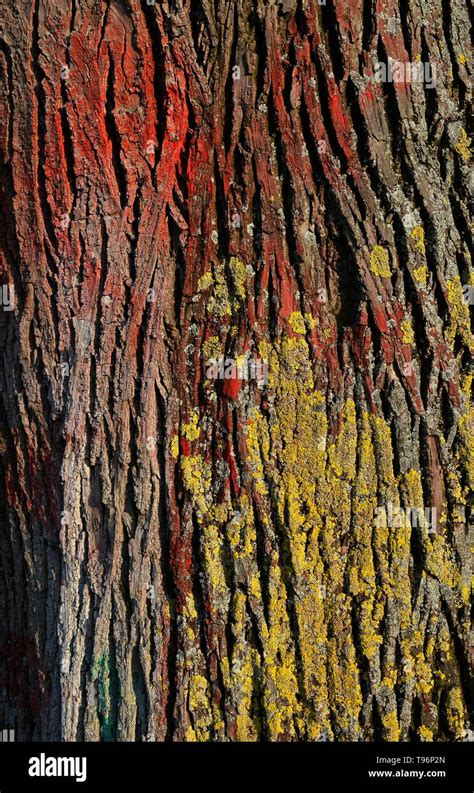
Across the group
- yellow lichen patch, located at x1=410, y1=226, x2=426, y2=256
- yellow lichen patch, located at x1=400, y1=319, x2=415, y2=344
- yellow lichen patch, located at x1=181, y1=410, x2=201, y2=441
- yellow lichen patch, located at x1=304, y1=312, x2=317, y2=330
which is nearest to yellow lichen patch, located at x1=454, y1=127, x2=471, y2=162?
yellow lichen patch, located at x1=410, y1=226, x2=426, y2=256

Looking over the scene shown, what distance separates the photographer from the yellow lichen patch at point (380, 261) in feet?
7.13

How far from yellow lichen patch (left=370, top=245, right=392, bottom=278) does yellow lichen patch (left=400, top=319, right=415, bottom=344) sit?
0.15 meters

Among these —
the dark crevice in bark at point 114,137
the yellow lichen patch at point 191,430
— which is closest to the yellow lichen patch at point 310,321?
the yellow lichen patch at point 191,430

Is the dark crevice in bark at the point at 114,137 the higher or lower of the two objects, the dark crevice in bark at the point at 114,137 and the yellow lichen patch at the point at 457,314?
the higher

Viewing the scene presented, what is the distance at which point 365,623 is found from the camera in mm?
2137

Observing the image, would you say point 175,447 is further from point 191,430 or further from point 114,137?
point 114,137

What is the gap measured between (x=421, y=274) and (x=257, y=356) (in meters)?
0.54

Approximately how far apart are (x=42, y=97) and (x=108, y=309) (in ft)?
2.15

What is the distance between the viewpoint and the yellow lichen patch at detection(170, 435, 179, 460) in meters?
2.20

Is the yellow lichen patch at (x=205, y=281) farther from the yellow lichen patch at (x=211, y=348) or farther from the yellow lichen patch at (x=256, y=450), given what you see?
the yellow lichen patch at (x=256, y=450)

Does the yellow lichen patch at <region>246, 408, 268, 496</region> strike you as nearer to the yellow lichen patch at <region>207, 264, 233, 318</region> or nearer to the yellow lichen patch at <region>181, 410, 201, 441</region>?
the yellow lichen patch at <region>181, 410, 201, 441</region>

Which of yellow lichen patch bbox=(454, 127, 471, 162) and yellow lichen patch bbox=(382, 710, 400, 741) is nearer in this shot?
yellow lichen patch bbox=(382, 710, 400, 741)

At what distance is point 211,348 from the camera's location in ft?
7.25

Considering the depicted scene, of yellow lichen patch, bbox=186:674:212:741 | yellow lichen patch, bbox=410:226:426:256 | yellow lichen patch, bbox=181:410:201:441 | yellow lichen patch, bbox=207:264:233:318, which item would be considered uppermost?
yellow lichen patch, bbox=410:226:426:256
